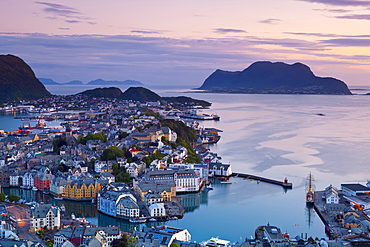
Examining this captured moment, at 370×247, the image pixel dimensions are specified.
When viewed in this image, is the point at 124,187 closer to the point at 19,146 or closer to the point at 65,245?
the point at 65,245

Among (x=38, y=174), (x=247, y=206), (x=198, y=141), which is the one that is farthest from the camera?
(x=198, y=141)

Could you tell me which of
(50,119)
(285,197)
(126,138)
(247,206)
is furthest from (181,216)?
(50,119)

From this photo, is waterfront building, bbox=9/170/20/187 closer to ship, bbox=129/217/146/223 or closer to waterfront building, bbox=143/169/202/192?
waterfront building, bbox=143/169/202/192

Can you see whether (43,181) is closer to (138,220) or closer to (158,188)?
(158,188)

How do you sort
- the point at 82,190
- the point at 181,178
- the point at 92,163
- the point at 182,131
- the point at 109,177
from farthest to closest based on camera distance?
the point at 182,131
the point at 92,163
the point at 109,177
the point at 181,178
the point at 82,190

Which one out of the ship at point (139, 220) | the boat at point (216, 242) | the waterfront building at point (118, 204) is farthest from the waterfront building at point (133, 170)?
the boat at point (216, 242)

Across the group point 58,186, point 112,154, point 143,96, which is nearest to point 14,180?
point 58,186
